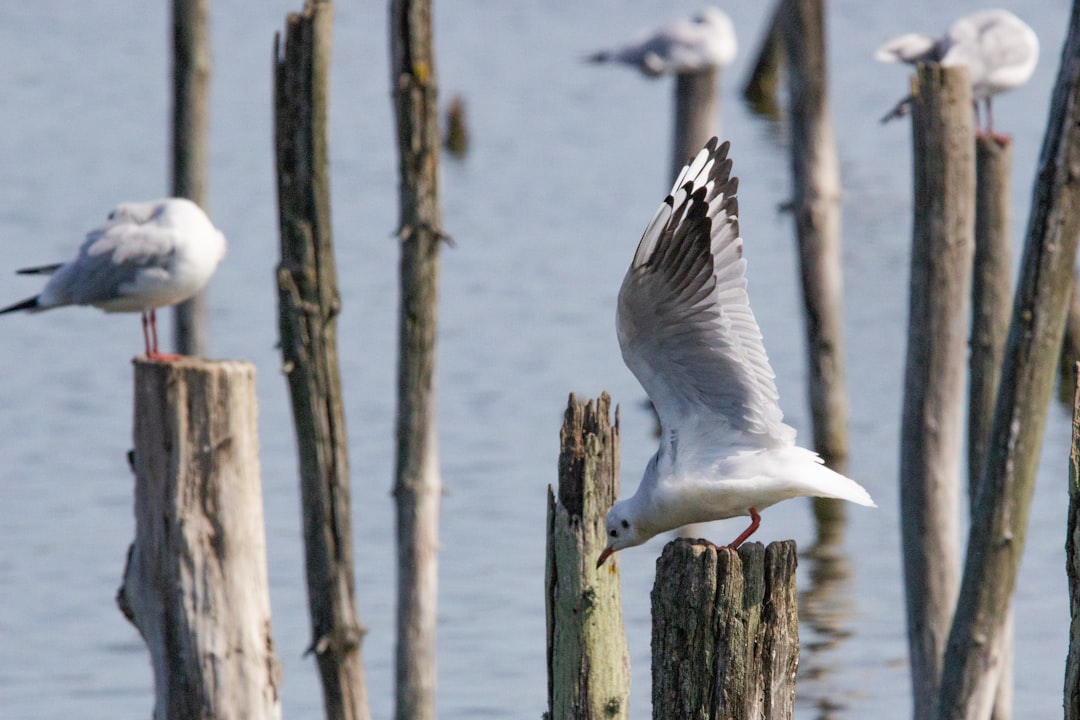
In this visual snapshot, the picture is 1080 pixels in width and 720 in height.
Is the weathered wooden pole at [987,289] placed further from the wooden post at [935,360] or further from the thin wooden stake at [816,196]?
the thin wooden stake at [816,196]

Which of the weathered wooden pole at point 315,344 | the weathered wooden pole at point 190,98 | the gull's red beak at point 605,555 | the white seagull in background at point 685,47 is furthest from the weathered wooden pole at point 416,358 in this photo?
the white seagull in background at point 685,47

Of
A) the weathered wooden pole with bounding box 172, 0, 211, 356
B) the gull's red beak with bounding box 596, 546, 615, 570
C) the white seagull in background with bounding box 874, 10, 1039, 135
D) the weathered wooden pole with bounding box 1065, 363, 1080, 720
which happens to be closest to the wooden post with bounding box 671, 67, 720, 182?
Result: the white seagull in background with bounding box 874, 10, 1039, 135

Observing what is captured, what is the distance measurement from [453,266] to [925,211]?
35.1ft

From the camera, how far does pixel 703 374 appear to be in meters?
→ 4.59

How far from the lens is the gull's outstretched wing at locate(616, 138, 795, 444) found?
4398 mm

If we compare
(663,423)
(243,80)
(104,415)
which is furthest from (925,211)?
(243,80)

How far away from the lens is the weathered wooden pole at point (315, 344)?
20.2 feet

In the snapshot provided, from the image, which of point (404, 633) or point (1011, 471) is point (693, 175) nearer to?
point (1011, 471)

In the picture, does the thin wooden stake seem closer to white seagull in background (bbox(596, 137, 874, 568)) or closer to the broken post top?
the broken post top

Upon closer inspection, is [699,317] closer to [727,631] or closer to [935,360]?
[727,631]

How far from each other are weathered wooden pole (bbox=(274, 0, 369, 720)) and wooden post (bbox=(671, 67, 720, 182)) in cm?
495

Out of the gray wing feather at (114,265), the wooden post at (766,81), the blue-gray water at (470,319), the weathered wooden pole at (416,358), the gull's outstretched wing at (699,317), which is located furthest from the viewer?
the wooden post at (766,81)

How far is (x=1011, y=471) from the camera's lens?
5.71 m

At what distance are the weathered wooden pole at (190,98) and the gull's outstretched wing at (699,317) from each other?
419 cm
